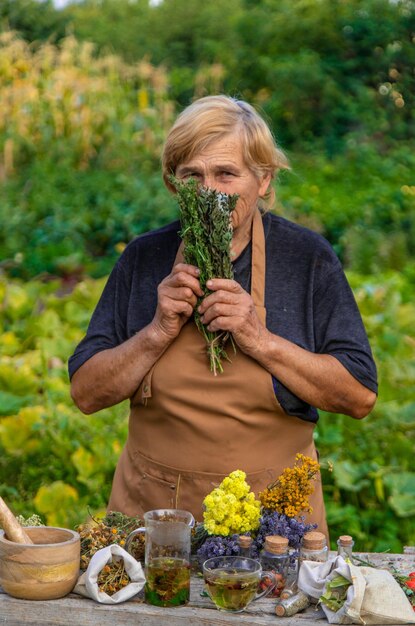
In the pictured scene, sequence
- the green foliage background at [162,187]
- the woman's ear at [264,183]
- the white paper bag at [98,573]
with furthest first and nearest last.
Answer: the green foliage background at [162,187] < the woman's ear at [264,183] < the white paper bag at [98,573]

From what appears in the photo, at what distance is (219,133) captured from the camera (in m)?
2.81

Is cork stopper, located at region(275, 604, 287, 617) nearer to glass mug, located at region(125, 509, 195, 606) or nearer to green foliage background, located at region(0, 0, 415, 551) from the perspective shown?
glass mug, located at region(125, 509, 195, 606)

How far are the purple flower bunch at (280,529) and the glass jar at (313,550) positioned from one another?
3 centimetres

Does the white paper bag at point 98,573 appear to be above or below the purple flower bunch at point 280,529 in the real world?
below

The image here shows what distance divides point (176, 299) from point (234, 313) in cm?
18

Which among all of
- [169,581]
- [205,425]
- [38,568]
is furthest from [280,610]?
[205,425]

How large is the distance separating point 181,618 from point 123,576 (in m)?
0.18

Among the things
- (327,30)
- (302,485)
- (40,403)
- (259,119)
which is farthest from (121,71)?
(302,485)

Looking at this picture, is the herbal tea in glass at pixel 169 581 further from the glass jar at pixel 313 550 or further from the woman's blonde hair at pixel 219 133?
the woman's blonde hair at pixel 219 133

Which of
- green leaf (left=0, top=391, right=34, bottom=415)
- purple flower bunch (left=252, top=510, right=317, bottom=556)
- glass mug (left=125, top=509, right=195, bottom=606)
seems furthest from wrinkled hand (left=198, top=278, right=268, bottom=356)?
green leaf (left=0, top=391, right=34, bottom=415)

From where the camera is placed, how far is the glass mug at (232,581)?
2092 mm

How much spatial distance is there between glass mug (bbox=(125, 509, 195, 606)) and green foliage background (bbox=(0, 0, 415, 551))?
65.9 inches

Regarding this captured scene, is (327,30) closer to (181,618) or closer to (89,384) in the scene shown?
(89,384)

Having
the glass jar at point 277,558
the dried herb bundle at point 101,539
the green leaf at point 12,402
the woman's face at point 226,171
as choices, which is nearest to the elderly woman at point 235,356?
the woman's face at point 226,171
